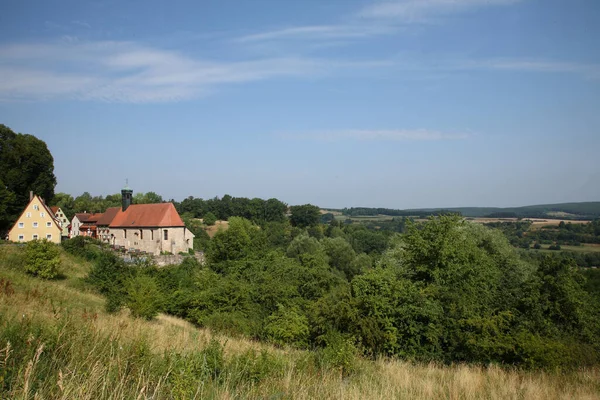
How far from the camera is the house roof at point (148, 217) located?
52656mm

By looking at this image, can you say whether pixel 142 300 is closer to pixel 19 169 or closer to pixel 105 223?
pixel 19 169

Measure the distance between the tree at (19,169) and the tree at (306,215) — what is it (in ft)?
206

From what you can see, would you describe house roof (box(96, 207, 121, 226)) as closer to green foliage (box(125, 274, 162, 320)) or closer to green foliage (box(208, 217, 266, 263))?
green foliage (box(208, 217, 266, 263))

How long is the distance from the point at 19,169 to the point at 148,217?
1531cm

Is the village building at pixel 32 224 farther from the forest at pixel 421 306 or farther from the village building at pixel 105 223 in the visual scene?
the village building at pixel 105 223

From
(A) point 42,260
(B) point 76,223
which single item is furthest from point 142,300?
(B) point 76,223

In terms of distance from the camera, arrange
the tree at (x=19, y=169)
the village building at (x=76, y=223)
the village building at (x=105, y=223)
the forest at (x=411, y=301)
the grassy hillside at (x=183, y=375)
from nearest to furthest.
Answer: the grassy hillside at (x=183, y=375) < the forest at (x=411, y=301) < the tree at (x=19, y=169) < the village building at (x=105, y=223) < the village building at (x=76, y=223)

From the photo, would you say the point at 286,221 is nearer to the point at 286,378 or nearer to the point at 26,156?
the point at 26,156

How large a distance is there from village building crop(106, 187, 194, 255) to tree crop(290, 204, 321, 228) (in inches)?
1888

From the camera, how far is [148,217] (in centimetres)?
5381

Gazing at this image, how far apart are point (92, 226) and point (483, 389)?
64166mm

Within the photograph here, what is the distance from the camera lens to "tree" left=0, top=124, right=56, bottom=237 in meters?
40.9

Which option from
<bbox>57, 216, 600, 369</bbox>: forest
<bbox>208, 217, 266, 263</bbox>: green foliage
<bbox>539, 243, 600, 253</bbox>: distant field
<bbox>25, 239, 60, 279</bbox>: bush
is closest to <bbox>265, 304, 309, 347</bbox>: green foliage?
<bbox>57, 216, 600, 369</bbox>: forest

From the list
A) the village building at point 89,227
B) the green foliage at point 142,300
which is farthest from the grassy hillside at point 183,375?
the village building at point 89,227
